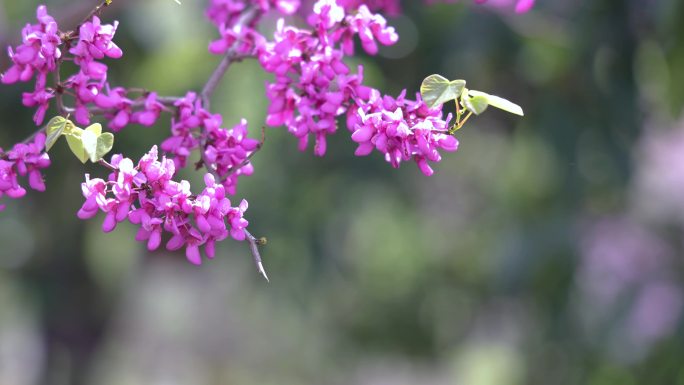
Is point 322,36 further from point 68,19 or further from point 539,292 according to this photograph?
point 539,292

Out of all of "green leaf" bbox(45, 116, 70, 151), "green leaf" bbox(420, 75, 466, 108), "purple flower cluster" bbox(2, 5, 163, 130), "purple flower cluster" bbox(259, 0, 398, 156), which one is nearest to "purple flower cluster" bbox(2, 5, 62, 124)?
"purple flower cluster" bbox(2, 5, 163, 130)

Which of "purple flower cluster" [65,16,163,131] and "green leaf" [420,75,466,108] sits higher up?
"green leaf" [420,75,466,108]

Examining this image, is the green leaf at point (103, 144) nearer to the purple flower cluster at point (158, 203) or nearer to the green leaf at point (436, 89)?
the purple flower cluster at point (158, 203)

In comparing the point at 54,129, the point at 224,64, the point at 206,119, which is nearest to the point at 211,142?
the point at 206,119

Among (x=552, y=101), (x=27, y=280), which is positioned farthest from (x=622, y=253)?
(x=27, y=280)

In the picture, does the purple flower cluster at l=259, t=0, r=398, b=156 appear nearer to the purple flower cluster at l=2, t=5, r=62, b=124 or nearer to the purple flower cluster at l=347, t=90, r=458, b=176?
the purple flower cluster at l=347, t=90, r=458, b=176

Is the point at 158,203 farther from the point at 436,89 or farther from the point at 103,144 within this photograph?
the point at 436,89
